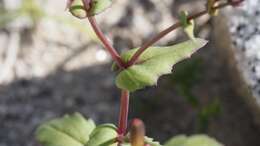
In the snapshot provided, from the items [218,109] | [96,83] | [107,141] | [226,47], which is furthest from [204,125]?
[107,141]

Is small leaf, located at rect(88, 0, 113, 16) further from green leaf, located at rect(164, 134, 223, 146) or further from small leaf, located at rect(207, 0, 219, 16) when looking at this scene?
green leaf, located at rect(164, 134, 223, 146)

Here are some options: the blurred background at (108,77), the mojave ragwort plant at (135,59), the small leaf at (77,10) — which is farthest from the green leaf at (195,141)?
the small leaf at (77,10)

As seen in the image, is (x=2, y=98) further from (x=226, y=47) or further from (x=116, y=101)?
(x=226, y=47)

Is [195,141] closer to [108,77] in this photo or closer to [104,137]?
[104,137]

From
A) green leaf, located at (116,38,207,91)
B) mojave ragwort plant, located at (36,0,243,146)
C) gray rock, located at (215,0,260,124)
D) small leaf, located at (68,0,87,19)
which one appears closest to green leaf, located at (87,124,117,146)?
mojave ragwort plant, located at (36,0,243,146)

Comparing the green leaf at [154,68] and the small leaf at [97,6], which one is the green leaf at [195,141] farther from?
the small leaf at [97,6]

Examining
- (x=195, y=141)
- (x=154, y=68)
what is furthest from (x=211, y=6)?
(x=195, y=141)
